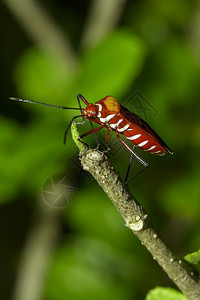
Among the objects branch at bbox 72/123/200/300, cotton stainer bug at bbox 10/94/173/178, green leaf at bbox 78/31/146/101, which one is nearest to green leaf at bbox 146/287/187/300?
branch at bbox 72/123/200/300

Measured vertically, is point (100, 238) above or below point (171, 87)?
below

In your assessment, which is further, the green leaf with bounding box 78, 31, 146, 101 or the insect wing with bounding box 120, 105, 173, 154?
the green leaf with bounding box 78, 31, 146, 101

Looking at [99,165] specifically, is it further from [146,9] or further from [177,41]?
[146,9]

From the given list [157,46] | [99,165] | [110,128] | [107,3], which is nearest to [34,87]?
[107,3]

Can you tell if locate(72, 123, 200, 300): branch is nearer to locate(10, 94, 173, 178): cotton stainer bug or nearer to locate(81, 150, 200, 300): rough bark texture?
locate(81, 150, 200, 300): rough bark texture

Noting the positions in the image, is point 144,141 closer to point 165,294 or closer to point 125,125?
point 125,125

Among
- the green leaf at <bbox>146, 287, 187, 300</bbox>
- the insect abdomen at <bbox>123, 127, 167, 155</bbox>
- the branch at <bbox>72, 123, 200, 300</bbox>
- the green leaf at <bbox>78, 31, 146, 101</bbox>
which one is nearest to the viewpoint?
the branch at <bbox>72, 123, 200, 300</bbox>
